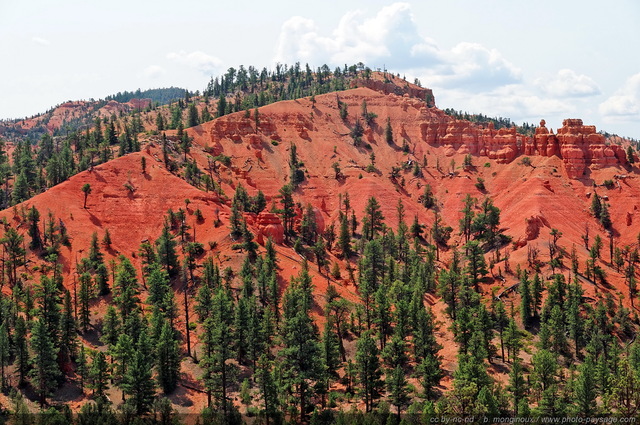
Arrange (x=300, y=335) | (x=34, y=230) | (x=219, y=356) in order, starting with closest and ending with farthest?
(x=219, y=356) → (x=300, y=335) → (x=34, y=230)

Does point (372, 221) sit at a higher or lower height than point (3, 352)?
higher

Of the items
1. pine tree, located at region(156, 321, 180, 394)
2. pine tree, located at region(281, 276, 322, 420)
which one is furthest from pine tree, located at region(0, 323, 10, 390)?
pine tree, located at region(281, 276, 322, 420)

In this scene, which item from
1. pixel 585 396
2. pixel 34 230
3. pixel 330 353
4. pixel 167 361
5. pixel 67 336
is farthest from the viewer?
pixel 34 230

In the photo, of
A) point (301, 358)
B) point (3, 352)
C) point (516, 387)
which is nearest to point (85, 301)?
point (3, 352)

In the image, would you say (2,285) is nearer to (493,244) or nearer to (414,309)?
(414,309)

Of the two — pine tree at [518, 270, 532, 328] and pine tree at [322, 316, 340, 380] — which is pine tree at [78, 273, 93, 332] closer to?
pine tree at [322, 316, 340, 380]

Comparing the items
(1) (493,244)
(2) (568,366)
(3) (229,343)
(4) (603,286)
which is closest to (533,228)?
(1) (493,244)

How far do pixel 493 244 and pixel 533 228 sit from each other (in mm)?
9628

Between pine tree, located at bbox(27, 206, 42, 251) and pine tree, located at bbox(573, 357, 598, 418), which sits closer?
pine tree, located at bbox(573, 357, 598, 418)

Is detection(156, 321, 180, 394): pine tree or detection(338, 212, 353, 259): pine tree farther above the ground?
detection(338, 212, 353, 259): pine tree

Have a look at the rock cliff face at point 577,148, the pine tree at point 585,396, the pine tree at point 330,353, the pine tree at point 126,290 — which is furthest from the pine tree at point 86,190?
the rock cliff face at point 577,148

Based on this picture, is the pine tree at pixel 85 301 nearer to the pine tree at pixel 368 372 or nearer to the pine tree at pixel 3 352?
the pine tree at pixel 3 352

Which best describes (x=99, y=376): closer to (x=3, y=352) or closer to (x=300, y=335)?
(x=3, y=352)

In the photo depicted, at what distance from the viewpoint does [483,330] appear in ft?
318
